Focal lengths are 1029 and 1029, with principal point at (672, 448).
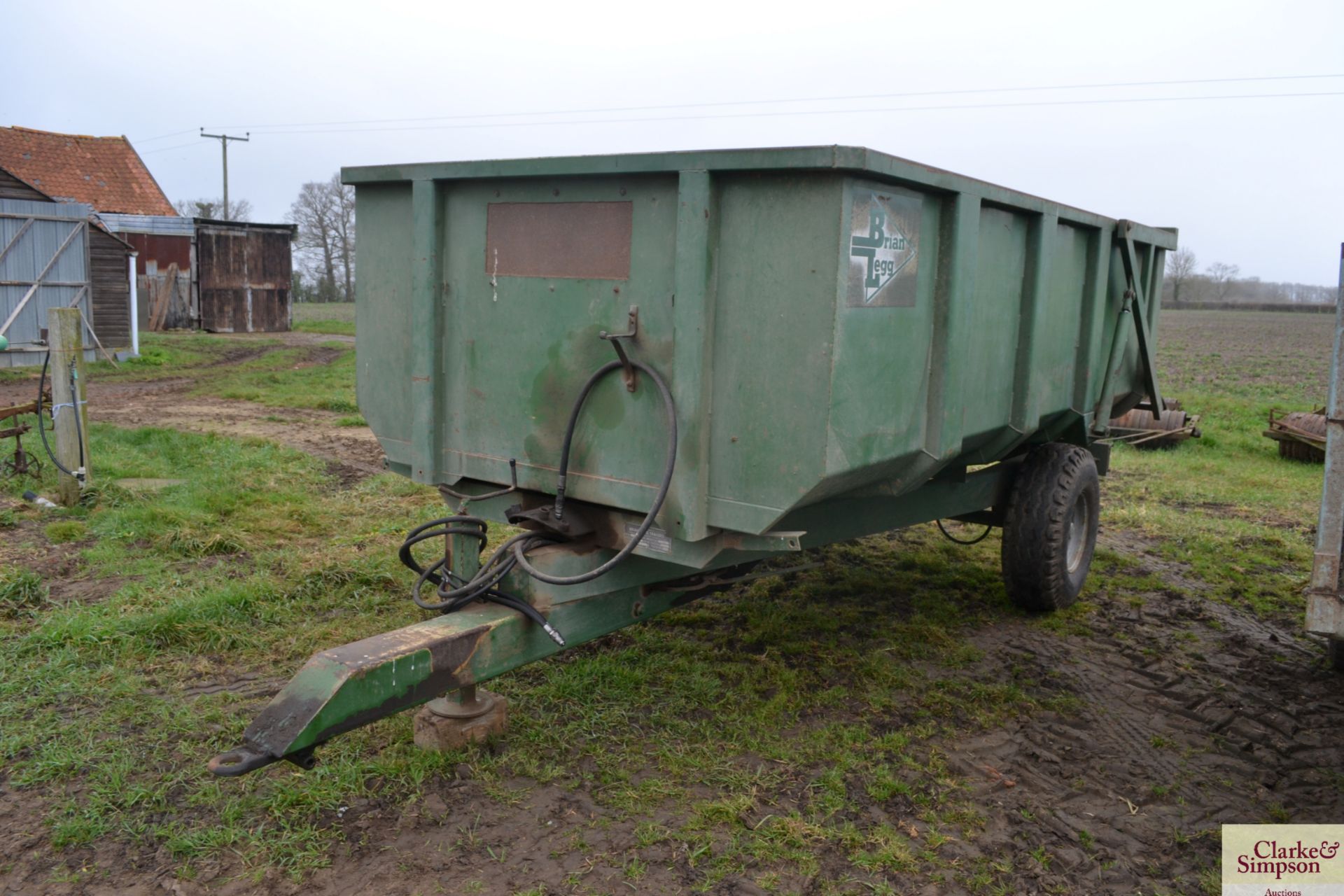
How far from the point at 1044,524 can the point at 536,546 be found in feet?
9.61

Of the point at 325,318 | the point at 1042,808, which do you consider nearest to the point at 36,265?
the point at 1042,808

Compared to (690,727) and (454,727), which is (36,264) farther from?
(690,727)

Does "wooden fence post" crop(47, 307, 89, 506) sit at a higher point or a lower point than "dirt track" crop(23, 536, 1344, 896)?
higher

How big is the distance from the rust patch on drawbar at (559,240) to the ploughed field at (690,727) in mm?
1737

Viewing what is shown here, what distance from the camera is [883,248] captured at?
3.24 m

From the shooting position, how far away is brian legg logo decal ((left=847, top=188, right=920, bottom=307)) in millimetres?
3086

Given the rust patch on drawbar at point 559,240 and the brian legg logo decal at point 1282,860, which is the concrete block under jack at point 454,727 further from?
the brian legg logo decal at point 1282,860

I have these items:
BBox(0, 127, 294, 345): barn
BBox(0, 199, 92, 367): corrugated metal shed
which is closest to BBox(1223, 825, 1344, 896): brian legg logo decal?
BBox(0, 199, 92, 367): corrugated metal shed

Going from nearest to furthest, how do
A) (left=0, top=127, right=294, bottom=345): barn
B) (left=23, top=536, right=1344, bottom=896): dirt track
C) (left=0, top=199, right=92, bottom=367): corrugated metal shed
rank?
(left=23, top=536, right=1344, bottom=896): dirt track, (left=0, top=199, right=92, bottom=367): corrugated metal shed, (left=0, top=127, right=294, bottom=345): barn

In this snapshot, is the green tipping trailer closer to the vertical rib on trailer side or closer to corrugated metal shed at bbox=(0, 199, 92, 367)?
the vertical rib on trailer side

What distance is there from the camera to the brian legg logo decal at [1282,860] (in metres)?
3.16

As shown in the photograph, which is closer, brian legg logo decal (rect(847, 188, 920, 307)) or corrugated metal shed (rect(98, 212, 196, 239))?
brian legg logo decal (rect(847, 188, 920, 307))

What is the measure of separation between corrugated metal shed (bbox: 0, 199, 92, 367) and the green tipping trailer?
15.3 m

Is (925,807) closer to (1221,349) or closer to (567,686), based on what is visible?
(567,686)
